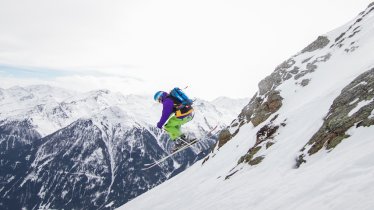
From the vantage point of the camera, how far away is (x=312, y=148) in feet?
60.5

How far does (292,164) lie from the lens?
18375mm

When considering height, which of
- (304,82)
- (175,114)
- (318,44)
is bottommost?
(304,82)

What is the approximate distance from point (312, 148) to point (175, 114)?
24.2ft

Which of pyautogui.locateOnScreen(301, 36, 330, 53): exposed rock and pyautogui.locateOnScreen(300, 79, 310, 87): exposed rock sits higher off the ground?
pyautogui.locateOnScreen(301, 36, 330, 53): exposed rock

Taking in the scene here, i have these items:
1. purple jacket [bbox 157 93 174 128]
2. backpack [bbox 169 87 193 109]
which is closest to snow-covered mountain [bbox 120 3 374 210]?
purple jacket [bbox 157 93 174 128]

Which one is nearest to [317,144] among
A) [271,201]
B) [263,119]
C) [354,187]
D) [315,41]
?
[271,201]

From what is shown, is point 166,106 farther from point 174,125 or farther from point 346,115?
point 346,115

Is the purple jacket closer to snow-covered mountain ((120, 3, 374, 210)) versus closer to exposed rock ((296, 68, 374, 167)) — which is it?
snow-covered mountain ((120, 3, 374, 210))

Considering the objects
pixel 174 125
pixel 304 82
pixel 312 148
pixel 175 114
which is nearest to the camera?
pixel 312 148

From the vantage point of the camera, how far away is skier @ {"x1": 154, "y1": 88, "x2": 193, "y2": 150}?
19672 millimetres

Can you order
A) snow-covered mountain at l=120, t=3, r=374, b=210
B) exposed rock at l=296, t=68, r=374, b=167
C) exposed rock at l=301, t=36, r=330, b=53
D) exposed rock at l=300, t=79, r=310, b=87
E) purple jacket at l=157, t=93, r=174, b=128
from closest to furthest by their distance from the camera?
snow-covered mountain at l=120, t=3, r=374, b=210
exposed rock at l=296, t=68, r=374, b=167
purple jacket at l=157, t=93, r=174, b=128
exposed rock at l=300, t=79, r=310, b=87
exposed rock at l=301, t=36, r=330, b=53

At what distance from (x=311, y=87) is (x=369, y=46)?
262 inches

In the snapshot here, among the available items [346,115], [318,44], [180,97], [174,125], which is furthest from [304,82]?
[180,97]

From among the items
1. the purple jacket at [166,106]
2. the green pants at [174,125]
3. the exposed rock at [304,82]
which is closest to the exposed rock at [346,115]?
the green pants at [174,125]
